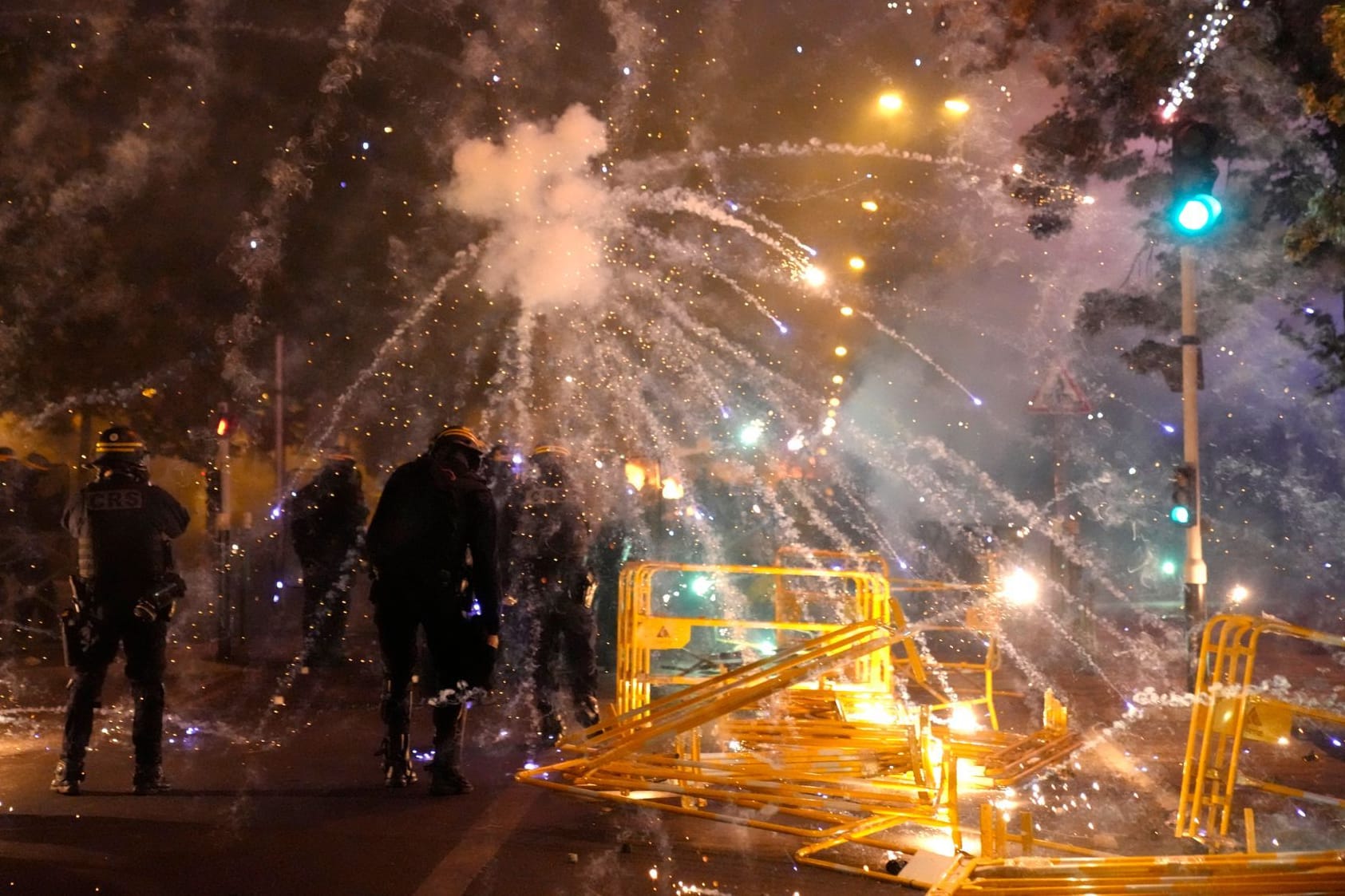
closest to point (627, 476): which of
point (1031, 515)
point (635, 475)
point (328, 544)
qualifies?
point (635, 475)

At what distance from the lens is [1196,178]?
30.2ft

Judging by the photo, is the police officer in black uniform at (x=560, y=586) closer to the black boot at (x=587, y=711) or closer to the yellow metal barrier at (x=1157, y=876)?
the black boot at (x=587, y=711)

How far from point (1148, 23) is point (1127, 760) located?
778 cm

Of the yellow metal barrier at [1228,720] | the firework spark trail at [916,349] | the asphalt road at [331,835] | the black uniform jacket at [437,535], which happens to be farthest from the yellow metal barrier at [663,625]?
the firework spark trail at [916,349]

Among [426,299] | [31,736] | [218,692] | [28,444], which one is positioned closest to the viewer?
[31,736]

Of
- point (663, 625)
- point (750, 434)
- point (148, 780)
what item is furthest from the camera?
point (750, 434)

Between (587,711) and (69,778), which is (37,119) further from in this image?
(587,711)

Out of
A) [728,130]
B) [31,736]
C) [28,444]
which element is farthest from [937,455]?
[31,736]

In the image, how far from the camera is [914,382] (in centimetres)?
3294

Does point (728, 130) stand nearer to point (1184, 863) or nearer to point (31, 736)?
point (31, 736)

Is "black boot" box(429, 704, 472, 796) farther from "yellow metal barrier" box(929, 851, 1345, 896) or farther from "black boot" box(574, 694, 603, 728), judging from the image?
"yellow metal barrier" box(929, 851, 1345, 896)

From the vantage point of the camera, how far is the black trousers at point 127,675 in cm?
571

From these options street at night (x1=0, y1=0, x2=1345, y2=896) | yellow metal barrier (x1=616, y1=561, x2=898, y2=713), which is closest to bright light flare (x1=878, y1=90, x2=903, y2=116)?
street at night (x1=0, y1=0, x2=1345, y2=896)

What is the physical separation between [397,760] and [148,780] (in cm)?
127
